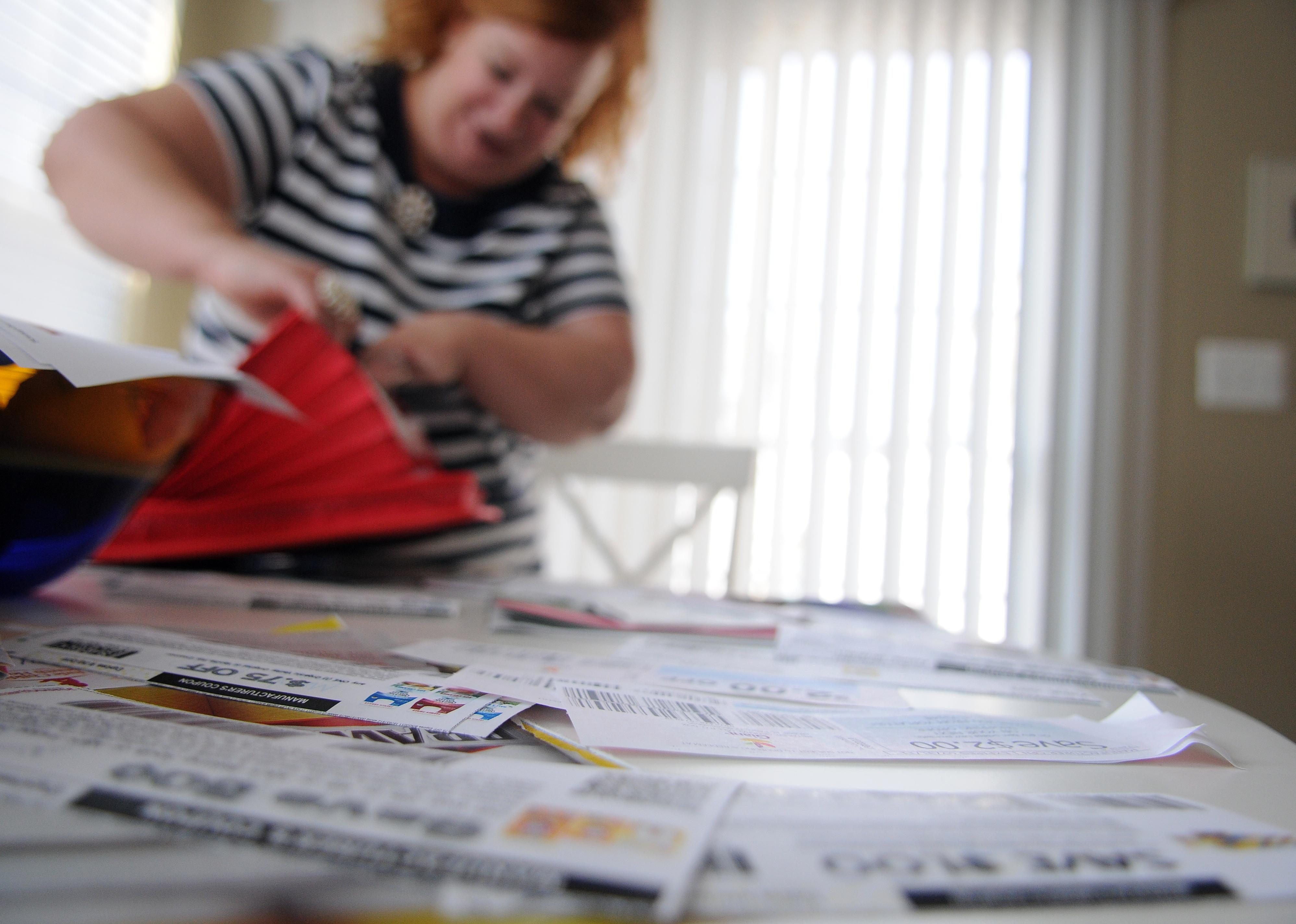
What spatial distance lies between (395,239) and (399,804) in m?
0.85

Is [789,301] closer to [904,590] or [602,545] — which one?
[904,590]

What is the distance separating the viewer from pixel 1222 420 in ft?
6.38

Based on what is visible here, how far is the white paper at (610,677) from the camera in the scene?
0.29m

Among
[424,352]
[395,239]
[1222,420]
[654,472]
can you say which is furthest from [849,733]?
[1222,420]

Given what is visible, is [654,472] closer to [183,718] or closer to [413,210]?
[413,210]

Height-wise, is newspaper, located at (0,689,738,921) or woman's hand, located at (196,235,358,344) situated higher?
woman's hand, located at (196,235,358,344)

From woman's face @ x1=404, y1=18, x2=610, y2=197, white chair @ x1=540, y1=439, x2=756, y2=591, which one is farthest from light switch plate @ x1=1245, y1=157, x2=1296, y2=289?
woman's face @ x1=404, y1=18, x2=610, y2=197

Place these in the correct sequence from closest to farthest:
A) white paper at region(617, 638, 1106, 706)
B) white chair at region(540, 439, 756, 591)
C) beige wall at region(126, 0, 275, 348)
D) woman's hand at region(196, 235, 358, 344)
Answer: white paper at region(617, 638, 1106, 706) < woman's hand at region(196, 235, 358, 344) < white chair at region(540, 439, 756, 591) < beige wall at region(126, 0, 275, 348)

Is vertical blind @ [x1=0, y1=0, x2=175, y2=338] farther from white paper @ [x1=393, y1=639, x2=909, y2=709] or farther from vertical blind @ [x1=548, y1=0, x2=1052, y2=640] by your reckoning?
white paper @ [x1=393, y1=639, x2=909, y2=709]

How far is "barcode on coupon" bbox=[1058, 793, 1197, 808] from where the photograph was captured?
193 millimetres

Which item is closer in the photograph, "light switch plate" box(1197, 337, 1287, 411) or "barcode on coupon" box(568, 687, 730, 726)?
"barcode on coupon" box(568, 687, 730, 726)

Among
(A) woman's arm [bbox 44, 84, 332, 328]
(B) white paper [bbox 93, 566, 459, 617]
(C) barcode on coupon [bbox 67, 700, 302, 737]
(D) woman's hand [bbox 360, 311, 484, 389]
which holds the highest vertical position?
(A) woman's arm [bbox 44, 84, 332, 328]

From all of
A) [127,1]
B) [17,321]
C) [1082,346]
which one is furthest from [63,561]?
[127,1]

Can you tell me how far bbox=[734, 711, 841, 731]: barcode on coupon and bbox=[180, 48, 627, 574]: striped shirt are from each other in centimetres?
57
